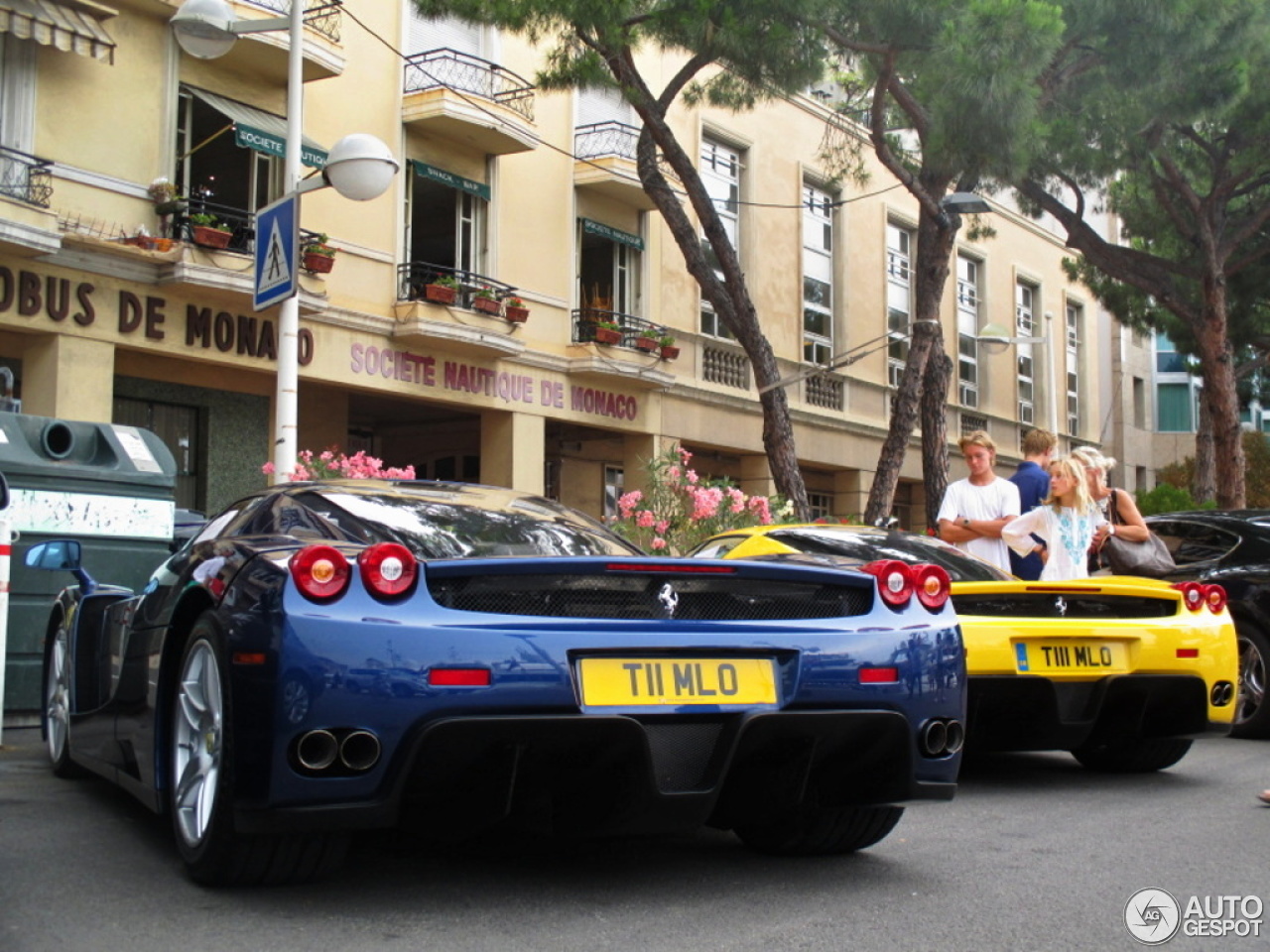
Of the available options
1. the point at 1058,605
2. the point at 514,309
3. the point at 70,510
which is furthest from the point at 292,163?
the point at 514,309

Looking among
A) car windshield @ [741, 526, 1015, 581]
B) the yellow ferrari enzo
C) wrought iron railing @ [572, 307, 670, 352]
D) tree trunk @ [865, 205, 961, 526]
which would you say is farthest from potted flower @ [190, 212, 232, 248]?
the yellow ferrari enzo

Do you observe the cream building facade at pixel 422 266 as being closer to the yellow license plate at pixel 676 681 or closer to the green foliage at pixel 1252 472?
the green foliage at pixel 1252 472

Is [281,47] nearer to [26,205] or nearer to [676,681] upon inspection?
[26,205]

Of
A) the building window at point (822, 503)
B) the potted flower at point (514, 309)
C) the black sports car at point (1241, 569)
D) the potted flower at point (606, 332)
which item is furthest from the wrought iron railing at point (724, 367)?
the black sports car at point (1241, 569)

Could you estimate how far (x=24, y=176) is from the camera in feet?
48.4

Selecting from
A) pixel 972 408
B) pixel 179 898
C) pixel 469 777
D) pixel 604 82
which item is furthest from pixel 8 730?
pixel 972 408

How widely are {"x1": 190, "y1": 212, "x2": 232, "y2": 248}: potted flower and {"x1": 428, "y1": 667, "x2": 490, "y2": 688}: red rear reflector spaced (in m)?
13.4

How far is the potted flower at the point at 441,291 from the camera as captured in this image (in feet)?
62.4

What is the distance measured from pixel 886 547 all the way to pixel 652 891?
11.4 feet

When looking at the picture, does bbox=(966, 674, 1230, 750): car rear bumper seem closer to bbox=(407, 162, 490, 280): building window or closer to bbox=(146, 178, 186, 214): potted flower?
bbox=(146, 178, 186, 214): potted flower

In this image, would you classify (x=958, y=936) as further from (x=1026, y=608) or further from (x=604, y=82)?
(x=604, y=82)

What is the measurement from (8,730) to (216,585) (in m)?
4.25

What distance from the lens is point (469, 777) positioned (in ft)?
12.4

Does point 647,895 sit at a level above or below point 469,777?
below
